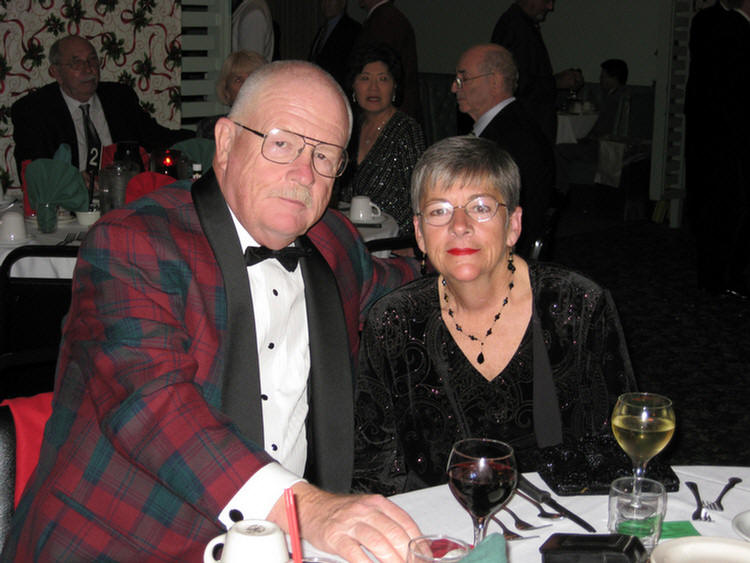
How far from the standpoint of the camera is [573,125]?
376 inches

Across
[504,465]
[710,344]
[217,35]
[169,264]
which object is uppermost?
[217,35]

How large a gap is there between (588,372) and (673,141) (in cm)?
671

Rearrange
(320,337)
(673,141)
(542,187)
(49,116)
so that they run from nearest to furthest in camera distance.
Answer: (320,337)
(542,187)
(49,116)
(673,141)

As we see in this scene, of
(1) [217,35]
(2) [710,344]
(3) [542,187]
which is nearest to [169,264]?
(3) [542,187]

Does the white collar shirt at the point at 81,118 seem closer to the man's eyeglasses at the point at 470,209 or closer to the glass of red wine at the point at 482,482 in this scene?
the man's eyeglasses at the point at 470,209

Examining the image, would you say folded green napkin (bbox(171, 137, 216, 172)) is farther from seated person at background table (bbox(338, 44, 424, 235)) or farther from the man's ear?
the man's ear

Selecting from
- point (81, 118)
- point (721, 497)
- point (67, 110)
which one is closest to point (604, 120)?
point (81, 118)

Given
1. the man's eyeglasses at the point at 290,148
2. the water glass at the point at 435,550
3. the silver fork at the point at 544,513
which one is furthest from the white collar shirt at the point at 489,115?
the water glass at the point at 435,550

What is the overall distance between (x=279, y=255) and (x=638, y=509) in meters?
0.92

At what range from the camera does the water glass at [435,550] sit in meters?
1.04

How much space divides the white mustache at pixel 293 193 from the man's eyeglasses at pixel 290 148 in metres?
0.06

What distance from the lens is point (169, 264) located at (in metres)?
1.69

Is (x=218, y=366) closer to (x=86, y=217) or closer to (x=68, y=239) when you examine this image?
(x=68, y=239)

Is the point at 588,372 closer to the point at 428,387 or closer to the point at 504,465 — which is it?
the point at 428,387
